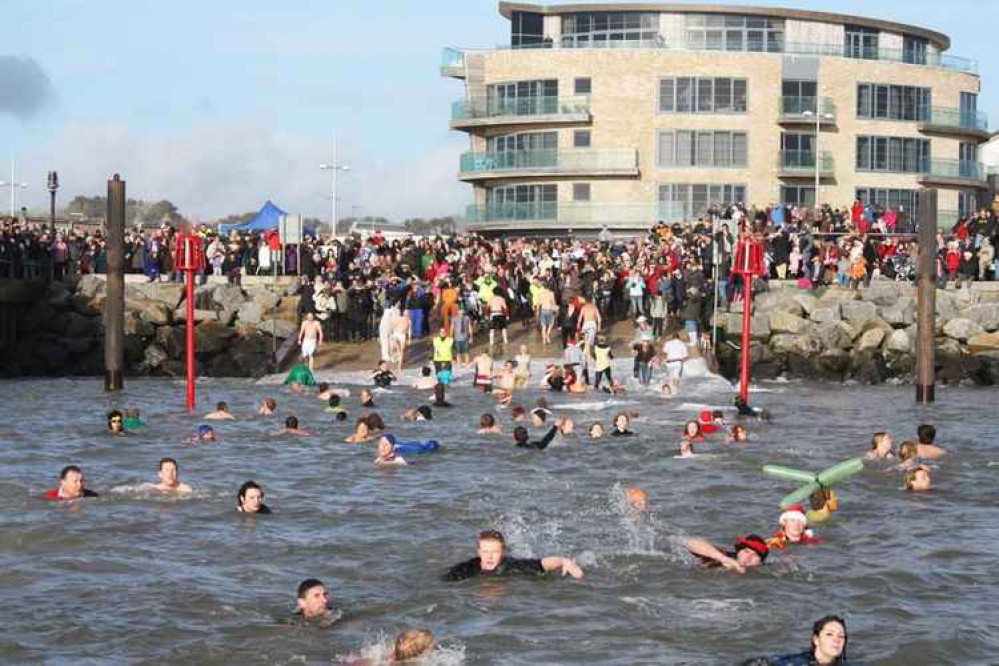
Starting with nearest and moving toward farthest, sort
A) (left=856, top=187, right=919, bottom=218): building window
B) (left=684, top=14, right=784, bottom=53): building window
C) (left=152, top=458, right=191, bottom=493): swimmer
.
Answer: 1. (left=152, top=458, right=191, bottom=493): swimmer
2. (left=684, top=14, right=784, bottom=53): building window
3. (left=856, top=187, right=919, bottom=218): building window

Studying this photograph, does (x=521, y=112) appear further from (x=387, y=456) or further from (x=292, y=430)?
(x=387, y=456)

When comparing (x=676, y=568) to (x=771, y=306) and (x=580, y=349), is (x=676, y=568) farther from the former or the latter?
(x=771, y=306)

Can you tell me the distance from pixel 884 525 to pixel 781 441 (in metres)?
7.53

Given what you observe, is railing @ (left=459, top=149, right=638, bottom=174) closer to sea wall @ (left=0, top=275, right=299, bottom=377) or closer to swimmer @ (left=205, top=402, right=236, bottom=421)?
sea wall @ (left=0, top=275, right=299, bottom=377)

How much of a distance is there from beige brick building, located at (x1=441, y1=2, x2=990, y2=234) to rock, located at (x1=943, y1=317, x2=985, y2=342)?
80.5 ft

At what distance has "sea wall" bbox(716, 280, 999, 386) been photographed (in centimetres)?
4084

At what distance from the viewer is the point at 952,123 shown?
229 feet

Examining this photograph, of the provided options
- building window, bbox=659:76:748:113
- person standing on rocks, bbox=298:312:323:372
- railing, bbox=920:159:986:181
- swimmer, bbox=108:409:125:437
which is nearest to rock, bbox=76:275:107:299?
person standing on rocks, bbox=298:312:323:372

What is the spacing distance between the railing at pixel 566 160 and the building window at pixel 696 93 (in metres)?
2.44

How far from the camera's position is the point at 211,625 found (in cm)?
1482

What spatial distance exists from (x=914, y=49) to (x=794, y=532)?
188 ft

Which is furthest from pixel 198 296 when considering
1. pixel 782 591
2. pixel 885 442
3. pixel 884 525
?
pixel 782 591

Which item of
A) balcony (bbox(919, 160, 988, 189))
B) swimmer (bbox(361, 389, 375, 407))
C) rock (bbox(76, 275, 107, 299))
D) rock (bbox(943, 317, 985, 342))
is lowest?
swimmer (bbox(361, 389, 375, 407))

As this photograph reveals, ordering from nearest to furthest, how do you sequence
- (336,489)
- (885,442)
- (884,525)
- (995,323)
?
(884,525)
(336,489)
(885,442)
(995,323)
